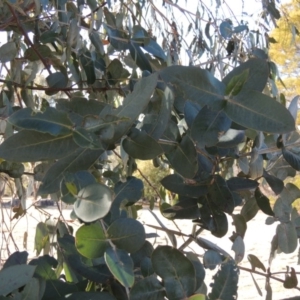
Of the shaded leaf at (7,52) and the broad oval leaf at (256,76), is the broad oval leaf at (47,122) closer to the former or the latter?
the broad oval leaf at (256,76)

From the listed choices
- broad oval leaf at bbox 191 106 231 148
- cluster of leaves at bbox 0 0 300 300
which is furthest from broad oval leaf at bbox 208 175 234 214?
broad oval leaf at bbox 191 106 231 148

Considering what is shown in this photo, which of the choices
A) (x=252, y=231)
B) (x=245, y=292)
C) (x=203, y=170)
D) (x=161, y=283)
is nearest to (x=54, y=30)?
(x=203, y=170)

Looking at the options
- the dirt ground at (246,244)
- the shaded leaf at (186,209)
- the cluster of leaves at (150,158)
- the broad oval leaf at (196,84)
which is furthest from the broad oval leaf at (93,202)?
the dirt ground at (246,244)

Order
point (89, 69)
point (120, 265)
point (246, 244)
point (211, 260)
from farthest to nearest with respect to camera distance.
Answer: point (246, 244) < point (89, 69) < point (211, 260) < point (120, 265)

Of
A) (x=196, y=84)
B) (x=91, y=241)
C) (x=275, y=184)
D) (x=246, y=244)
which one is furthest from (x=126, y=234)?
(x=246, y=244)

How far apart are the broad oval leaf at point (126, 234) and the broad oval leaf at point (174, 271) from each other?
17 millimetres

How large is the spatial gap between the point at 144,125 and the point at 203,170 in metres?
0.11


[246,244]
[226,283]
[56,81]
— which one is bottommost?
[246,244]

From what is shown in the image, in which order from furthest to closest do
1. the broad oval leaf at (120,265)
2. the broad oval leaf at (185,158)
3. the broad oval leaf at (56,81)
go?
the broad oval leaf at (56,81), the broad oval leaf at (185,158), the broad oval leaf at (120,265)

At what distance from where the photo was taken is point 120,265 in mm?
393

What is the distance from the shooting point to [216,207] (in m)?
0.60

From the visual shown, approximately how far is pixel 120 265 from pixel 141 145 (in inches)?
4.1

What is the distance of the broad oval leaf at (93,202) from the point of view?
39 cm

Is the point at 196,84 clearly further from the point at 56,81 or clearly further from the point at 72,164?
the point at 56,81
